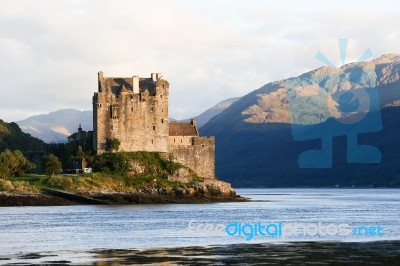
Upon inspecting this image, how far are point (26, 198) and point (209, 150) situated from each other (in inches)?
1033

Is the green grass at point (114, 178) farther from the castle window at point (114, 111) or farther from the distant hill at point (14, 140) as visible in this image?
the distant hill at point (14, 140)

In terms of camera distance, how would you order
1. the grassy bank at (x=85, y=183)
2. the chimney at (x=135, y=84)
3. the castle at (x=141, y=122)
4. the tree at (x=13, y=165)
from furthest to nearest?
the chimney at (x=135, y=84), the castle at (x=141, y=122), the tree at (x=13, y=165), the grassy bank at (x=85, y=183)

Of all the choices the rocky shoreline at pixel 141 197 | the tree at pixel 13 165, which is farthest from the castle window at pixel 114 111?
the tree at pixel 13 165

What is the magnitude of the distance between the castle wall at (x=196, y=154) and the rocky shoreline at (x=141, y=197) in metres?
3.28

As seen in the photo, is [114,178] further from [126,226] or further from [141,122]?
[126,226]

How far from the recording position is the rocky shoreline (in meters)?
93.9

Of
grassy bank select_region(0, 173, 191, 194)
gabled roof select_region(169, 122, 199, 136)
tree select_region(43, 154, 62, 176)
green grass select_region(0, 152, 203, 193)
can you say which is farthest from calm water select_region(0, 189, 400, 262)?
gabled roof select_region(169, 122, 199, 136)

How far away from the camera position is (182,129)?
376 ft

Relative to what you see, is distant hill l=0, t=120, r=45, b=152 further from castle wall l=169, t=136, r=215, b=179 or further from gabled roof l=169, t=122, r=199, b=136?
castle wall l=169, t=136, r=215, b=179

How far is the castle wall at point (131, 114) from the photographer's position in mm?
107688

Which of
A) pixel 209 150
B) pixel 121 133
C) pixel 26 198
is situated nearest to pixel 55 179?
pixel 26 198

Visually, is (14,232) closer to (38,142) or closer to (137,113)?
(137,113)

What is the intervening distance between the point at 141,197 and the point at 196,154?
14.6 m

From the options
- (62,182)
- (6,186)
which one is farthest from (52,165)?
(6,186)
